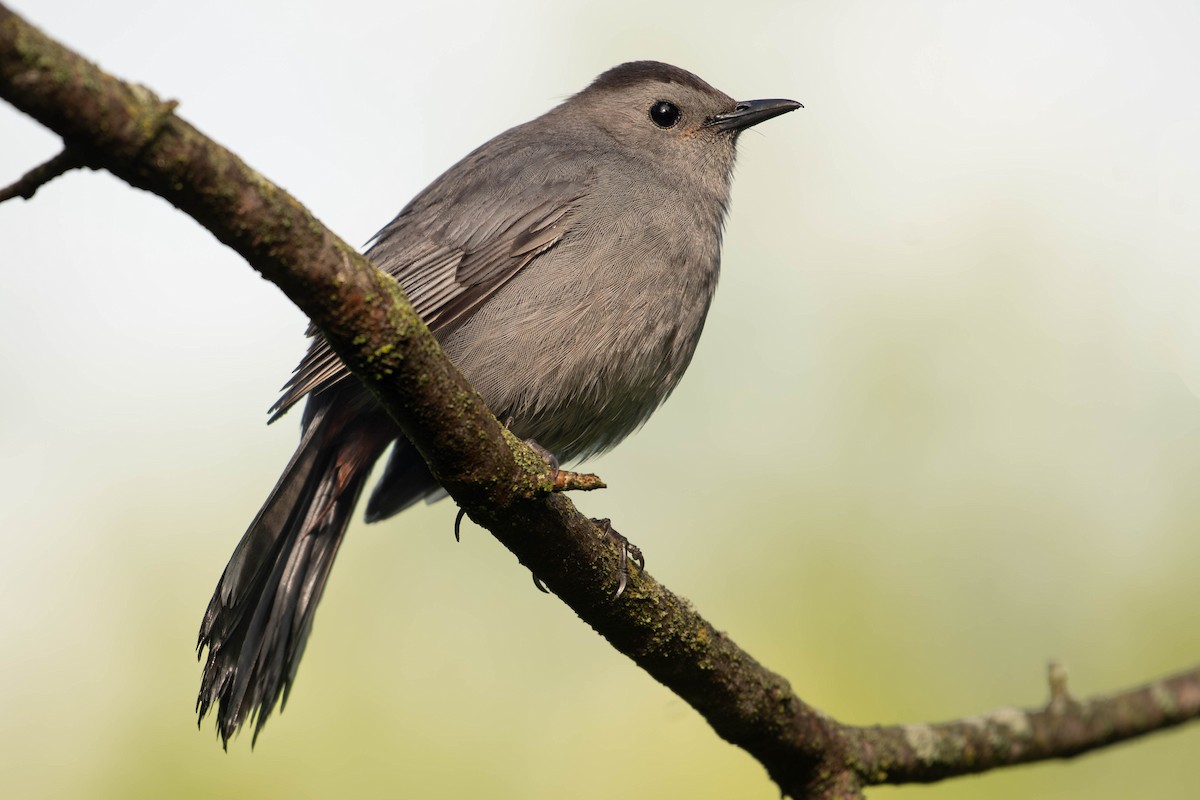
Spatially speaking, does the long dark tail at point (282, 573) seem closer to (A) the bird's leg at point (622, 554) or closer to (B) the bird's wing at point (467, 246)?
(B) the bird's wing at point (467, 246)

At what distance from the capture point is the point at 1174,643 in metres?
5.85

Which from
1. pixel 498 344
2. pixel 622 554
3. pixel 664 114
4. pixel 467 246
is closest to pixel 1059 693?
pixel 622 554

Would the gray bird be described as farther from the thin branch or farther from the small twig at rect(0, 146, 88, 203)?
the small twig at rect(0, 146, 88, 203)

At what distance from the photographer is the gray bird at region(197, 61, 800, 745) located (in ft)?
13.3

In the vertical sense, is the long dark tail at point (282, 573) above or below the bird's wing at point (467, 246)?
below

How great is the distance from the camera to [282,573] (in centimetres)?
421

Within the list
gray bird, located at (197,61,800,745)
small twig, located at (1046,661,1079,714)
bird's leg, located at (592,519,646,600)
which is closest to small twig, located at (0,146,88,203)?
bird's leg, located at (592,519,646,600)

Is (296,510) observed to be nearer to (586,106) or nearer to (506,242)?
(506,242)

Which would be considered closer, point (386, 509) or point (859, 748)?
point (859, 748)

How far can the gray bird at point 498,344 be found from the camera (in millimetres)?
4059

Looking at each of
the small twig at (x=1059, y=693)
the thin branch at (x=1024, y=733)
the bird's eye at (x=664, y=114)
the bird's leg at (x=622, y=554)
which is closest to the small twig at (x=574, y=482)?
the bird's leg at (x=622, y=554)

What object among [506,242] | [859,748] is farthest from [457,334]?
[859,748]

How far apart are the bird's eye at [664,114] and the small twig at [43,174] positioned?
3823 mm

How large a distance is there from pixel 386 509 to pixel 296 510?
2.40 ft
